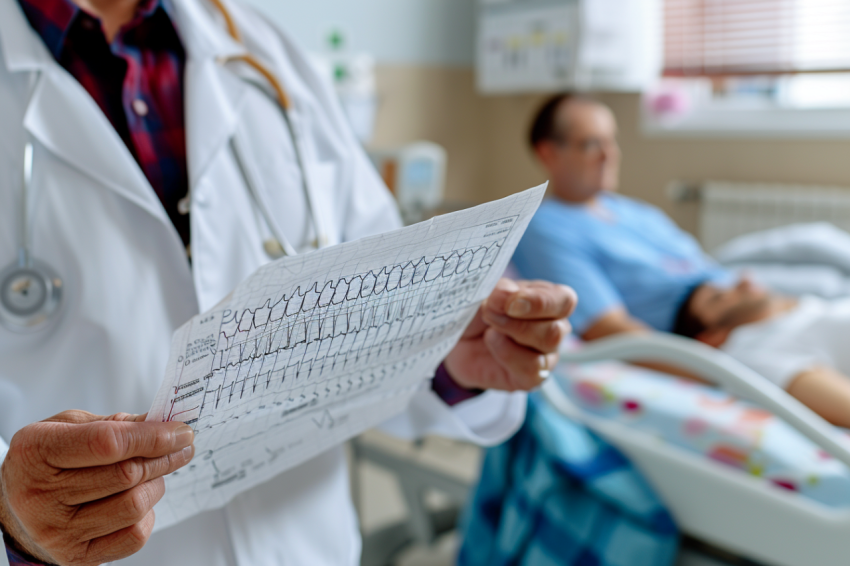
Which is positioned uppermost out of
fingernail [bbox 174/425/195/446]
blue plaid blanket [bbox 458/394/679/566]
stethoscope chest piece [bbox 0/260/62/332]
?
stethoscope chest piece [bbox 0/260/62/332]

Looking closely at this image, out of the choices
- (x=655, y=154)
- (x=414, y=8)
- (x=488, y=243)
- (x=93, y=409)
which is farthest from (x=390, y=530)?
(x=414, y=8)

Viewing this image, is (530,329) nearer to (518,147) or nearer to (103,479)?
(103,479)

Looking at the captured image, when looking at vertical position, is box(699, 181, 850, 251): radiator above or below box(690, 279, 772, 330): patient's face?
above

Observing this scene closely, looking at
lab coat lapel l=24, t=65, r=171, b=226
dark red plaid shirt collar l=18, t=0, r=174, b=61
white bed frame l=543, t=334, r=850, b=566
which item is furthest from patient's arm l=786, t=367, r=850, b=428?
dark red plaid shirt collar l=18, t=0, r=174, b=61

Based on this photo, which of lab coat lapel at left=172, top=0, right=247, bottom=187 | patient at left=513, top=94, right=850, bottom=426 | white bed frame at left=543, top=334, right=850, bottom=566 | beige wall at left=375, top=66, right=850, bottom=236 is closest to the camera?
lab coat lapel at left=172, top=0, right=247, bottom=187

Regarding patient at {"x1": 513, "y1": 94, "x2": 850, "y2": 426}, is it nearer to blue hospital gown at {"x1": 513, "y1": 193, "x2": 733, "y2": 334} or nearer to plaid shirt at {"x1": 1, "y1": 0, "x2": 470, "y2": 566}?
blue hospital gown at {"x1": 513, "y1": 193, "x2": 733, "y2": 334}

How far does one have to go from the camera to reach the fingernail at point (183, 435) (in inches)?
16.7

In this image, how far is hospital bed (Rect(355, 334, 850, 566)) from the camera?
1037 mm

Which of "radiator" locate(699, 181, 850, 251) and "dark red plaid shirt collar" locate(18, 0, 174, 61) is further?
"radiator" locate(699, 181, 850, 251)

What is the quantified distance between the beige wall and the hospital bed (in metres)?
1.35

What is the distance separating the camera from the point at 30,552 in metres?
0.47

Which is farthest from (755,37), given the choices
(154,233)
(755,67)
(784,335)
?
(154,233)

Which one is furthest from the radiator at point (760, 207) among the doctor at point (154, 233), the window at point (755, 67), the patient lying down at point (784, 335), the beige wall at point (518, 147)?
the doctor at point (154, 233)

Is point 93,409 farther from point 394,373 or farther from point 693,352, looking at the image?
point 693,352
